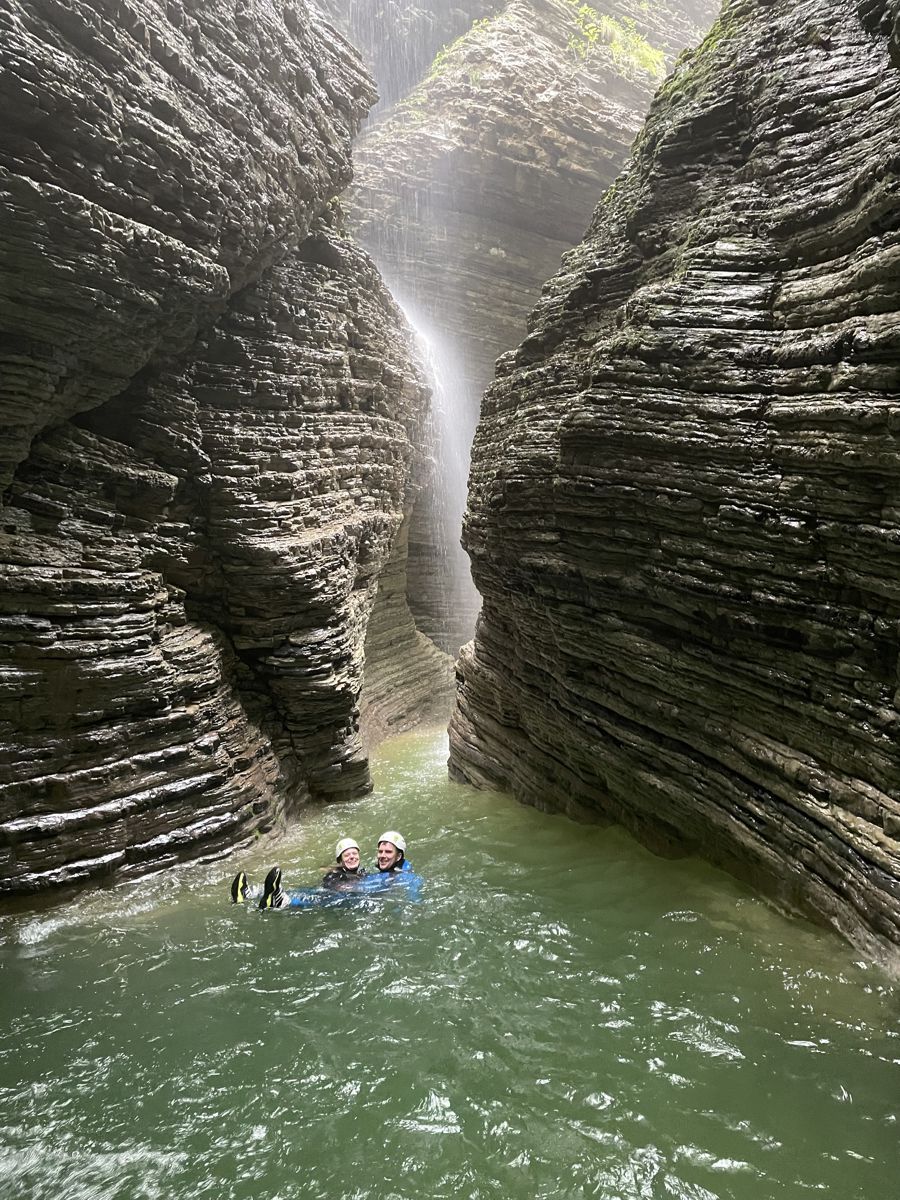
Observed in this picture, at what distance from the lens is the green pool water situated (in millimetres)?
3443

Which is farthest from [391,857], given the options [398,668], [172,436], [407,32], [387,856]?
[407,32]

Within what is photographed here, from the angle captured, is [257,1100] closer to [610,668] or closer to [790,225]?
[610,668]

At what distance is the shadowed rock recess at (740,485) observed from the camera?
5414mm

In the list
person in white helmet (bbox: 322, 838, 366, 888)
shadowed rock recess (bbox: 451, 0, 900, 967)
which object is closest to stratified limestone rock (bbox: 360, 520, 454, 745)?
shadowed rock recess (bbox: 451, 0, 900, 967)

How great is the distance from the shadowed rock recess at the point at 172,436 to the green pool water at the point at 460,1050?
2.21 m

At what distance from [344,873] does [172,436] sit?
675cm

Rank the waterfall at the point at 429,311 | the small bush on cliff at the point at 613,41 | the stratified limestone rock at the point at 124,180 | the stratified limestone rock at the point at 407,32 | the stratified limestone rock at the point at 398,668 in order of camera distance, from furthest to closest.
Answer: the stratified limestone rock at the point at 407,32
the small bush on cliff at the point at 613,41
the waterfall at the point at 429,311
the stratified limestone rock at the point at 398,668
the stratified limestone rock at the point at 124,180

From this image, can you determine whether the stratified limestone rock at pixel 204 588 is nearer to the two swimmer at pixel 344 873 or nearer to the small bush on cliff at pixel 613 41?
the two swimmer at pixel 344 873

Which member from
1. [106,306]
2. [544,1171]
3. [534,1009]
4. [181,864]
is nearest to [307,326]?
[106,306]

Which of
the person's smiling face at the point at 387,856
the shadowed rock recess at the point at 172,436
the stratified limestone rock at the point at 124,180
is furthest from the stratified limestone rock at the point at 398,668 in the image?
the stratified limestone rock at the point at 124,180

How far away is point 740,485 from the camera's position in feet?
21.0

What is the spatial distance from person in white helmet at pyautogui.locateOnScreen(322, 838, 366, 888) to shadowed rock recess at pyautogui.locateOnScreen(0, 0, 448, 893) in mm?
2201

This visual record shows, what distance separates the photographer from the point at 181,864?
28.2ft

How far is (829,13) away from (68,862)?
12893mm
